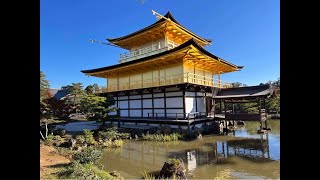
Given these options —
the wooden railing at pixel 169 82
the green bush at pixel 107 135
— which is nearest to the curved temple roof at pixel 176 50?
the wooden railing at pixel 169 82

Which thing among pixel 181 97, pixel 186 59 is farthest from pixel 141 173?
pixel 186 59

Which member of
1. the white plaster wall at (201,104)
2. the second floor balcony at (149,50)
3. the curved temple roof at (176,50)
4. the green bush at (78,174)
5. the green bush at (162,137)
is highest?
the second floor balcony at (149,50)

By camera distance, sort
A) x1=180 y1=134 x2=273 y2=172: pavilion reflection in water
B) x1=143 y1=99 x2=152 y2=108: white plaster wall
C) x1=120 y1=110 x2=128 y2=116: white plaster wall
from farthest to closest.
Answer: x1=120 y1=110 x2=128 y2=116: white plaster wall, x1=143 y1=99 x2=152 y2=108: white plaster wall, x1=180 y1=134 x2=273 y2=172: pavilion reflection in water

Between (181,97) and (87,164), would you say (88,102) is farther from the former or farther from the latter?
(87,164)

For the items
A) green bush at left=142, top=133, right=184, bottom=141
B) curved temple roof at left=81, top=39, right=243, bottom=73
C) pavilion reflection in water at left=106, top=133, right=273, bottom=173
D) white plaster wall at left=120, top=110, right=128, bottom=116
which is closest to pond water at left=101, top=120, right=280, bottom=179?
pavilion reflection in water at left=106, top=133, right=273, bottom=173

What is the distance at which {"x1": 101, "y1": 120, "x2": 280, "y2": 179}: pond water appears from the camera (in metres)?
9.70

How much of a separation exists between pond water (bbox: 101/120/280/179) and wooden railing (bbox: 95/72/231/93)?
603 cm

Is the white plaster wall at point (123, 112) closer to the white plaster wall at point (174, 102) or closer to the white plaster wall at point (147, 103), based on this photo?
the white plaster wall at point (147, 103)

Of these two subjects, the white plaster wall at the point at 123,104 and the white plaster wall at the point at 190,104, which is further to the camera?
the white plaster wall at the point at 123,104

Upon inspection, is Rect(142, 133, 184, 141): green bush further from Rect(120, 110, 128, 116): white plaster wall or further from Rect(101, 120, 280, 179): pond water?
Rect(120, 110, 128, 116): white plaster wall

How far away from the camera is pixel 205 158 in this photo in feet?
39.6

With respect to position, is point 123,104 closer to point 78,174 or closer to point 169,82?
point 169,82

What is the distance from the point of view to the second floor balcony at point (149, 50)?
25.0 meters
